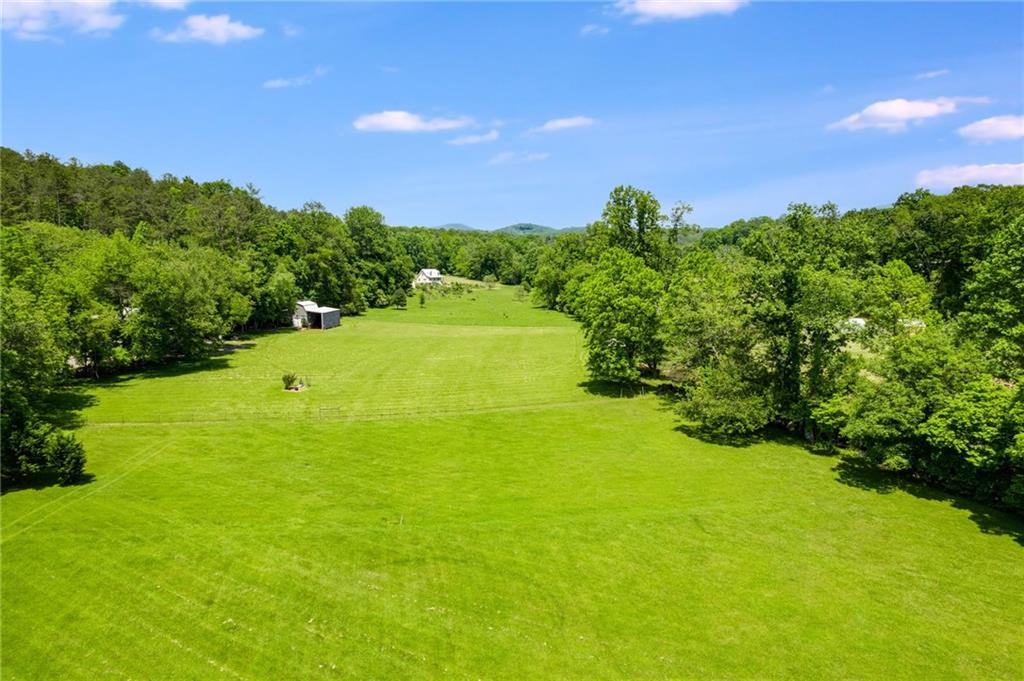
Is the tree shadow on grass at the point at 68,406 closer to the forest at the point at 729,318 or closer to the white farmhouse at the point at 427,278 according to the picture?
the forest at the point at 729,318

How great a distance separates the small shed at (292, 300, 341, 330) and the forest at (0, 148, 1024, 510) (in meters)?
1.94

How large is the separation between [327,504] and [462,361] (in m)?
35.0

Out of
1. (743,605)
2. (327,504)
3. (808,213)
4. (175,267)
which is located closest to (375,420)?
(327,504)

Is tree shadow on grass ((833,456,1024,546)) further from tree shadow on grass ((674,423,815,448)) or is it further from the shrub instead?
the shrub

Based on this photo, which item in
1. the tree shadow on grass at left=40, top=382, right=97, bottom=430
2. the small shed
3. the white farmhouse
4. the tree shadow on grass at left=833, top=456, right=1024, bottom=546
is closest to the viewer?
the tree shadow on grass at left=833, top=456, right=1024, bottom=546

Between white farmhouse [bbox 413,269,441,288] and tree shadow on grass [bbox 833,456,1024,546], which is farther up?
white farmhouse [bbox 413,269,441,288]

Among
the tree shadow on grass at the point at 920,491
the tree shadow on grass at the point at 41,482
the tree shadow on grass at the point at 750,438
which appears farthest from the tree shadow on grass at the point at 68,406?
the tree shadow on grass at the point at 920,491

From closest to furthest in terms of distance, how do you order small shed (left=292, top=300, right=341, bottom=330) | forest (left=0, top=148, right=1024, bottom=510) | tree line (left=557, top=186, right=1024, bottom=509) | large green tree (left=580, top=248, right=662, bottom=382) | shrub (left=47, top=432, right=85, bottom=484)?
shrub (left=47, top=432, right=85, bottom=484)
tree line (left=557, top=186, right=1024, bottom=509)
forest (left=0, top=148, right=1024, bottom=510)
large green tree (left=580, top=248, right=662, bottom=382)
small shed (left=292, top=300, right=341, bottom=330)

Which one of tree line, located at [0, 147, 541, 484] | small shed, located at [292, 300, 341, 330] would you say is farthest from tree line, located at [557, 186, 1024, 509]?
small shed, located at [292, 300, 341, 330]

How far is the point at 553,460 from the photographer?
1331 inches

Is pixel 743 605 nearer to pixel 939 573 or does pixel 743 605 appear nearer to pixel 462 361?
pixel 939 573

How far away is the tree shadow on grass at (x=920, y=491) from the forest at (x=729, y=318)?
0.86 m

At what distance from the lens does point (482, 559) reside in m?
22.9

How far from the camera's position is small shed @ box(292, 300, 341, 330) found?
83.2 meters
